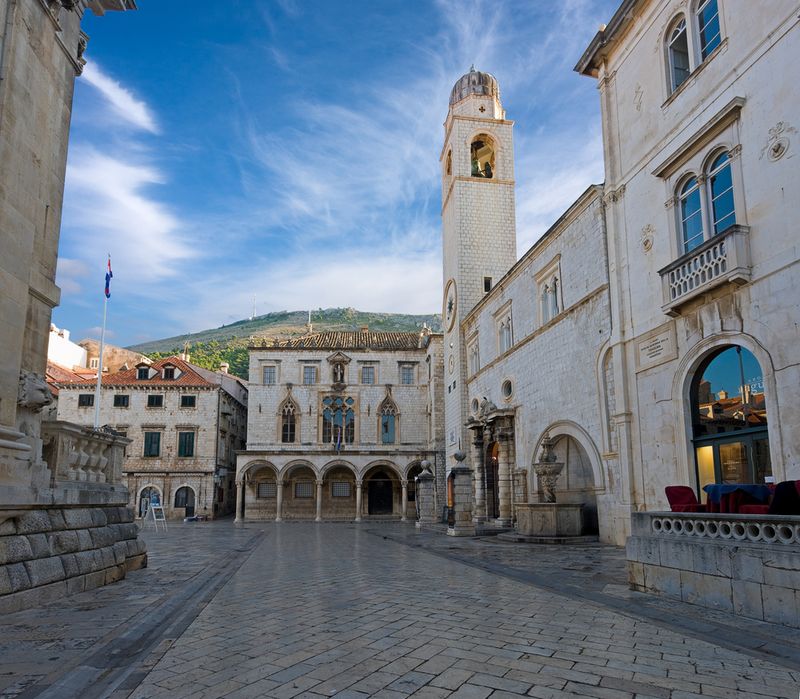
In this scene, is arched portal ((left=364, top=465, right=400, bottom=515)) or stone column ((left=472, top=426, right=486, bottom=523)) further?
arched portal ((left=364, top=465, right=400, bottom=515))

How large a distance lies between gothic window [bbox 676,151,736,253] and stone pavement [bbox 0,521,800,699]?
7.05 metres

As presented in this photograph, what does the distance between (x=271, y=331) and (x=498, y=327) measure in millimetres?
116606

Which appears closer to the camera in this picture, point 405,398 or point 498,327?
point 498,327

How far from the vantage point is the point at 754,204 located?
10.7 m

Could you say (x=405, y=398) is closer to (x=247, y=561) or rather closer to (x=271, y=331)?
(x=247, y=561)

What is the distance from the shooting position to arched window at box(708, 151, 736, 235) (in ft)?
37.8

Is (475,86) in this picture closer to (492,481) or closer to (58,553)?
(492,481)

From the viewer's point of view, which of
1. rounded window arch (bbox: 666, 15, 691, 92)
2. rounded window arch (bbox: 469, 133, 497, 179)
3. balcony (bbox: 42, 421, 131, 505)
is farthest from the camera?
rounded window arch (bbox: 469, 133, 497, 179)

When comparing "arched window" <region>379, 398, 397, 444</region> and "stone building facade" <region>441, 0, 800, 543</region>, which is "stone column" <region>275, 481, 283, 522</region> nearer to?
"arched window" <region>379, 398, 397, 444</region>

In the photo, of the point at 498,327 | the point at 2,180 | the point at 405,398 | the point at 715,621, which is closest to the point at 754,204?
the point at 715,621

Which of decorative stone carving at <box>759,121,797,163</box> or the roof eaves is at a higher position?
the roof eaves

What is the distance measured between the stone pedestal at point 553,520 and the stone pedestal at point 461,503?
4120 mm

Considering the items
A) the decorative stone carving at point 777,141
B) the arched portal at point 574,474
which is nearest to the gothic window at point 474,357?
the arched portal at point 574,474

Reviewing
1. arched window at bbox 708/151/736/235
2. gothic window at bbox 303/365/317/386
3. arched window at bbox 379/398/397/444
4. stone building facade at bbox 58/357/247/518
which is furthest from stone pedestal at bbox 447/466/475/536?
stone building facade at bbox 58/357/247/518
